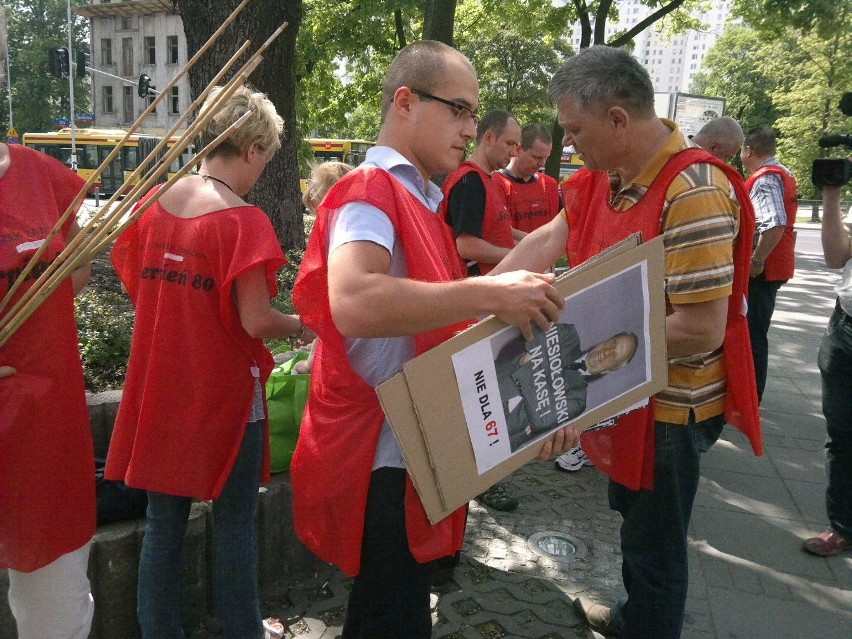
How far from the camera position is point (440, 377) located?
57.8 inches

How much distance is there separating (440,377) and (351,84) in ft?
65.7

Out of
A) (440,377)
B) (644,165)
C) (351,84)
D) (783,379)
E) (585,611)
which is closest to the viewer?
(440,377)

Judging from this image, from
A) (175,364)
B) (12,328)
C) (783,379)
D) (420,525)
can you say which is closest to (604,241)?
(420,525)

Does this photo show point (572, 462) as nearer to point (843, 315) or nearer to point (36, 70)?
point (843, 315)

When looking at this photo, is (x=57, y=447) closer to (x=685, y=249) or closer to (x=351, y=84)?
(x=685, y=249)

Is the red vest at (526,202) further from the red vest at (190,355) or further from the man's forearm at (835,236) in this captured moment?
the red vest at (190,355)

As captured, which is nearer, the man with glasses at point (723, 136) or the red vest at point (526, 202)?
the red vest at point (526, 202)

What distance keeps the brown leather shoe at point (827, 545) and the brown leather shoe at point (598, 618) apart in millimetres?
1474

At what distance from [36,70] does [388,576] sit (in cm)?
6386

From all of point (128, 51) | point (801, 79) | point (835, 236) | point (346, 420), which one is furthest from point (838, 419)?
point (128, 51)

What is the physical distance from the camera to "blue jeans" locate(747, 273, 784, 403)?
5387mm

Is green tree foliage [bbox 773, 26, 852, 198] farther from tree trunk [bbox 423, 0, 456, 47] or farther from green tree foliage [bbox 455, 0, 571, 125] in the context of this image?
tree trunk [bbox 423, 0, 456, 47]

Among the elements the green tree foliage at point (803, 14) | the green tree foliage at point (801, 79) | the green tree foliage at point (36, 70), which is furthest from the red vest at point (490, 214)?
the green tree foliage at point (36, 70)

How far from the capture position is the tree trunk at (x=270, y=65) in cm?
594
